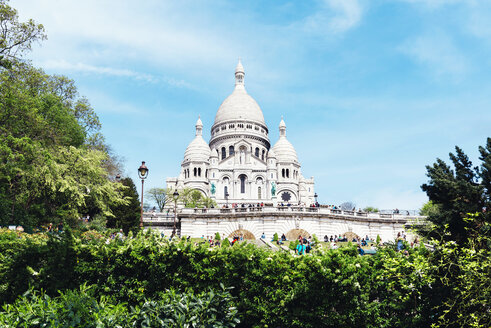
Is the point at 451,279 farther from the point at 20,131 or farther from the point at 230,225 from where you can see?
the point at 230,225

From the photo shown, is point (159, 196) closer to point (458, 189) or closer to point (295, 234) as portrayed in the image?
point (295, 234)

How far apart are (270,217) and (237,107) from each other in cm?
5917

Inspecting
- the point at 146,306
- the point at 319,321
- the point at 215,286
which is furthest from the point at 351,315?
the point at 146,306

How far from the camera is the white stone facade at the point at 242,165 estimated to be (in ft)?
248

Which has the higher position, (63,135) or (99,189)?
(63,135)

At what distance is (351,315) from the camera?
1018cm

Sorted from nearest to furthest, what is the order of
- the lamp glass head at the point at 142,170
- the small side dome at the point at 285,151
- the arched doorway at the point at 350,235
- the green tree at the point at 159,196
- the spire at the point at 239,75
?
the lamp glass head at the point at 142,170
the arched doorway at the point at 350,235
the green tree at the point at 159,196
the small side dome at the point at 285,151
the spire at the point at 239,75

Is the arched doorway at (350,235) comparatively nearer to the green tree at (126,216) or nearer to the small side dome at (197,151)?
the green tree at (126,216)

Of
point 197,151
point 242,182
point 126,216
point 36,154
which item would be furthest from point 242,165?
point 36,154

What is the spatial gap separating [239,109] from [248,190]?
2487 cm

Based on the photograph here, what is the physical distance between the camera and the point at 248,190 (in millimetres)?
75938

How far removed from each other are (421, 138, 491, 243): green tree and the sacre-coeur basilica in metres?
14.6

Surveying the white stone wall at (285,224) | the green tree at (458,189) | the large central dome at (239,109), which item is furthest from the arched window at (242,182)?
the green tree at (458,189)

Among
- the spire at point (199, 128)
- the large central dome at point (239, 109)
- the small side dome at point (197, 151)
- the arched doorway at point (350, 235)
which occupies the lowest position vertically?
the arched doorway at point (350, 235)
